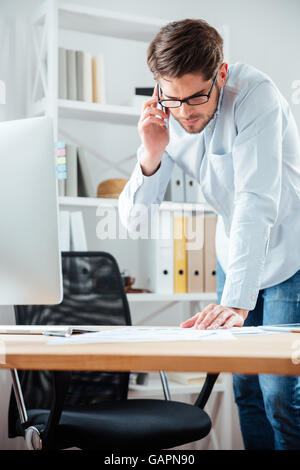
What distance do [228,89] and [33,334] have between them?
85cm

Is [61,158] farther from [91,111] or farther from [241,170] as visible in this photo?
[241,170]

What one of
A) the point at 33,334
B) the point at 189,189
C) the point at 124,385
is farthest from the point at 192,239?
the point at 33,334

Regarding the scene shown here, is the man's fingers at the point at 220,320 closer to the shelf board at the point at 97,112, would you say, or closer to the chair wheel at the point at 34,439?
the chair wheel at the point at 34,439

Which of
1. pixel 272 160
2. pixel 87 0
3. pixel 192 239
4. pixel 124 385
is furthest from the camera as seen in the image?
pixel 87 0

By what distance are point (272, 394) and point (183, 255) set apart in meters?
1.28

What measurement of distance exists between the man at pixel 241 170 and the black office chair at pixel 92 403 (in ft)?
0.76

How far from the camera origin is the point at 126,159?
9.42 ft

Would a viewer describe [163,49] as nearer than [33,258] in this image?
No

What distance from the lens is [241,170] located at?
138cm

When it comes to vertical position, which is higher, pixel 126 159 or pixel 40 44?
pixel 40 44

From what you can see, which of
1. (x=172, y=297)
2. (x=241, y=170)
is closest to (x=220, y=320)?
(x=241, y=170)

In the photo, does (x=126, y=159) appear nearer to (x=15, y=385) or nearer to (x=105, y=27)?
(x=105, y=27)

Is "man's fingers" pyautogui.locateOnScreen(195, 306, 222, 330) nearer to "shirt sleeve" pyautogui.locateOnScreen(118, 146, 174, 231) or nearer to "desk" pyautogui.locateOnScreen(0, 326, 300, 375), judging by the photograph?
"desk" pyautogui.locateOnScreen(0, 326, 300, 375)

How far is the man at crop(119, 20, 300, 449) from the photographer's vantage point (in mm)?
1267
